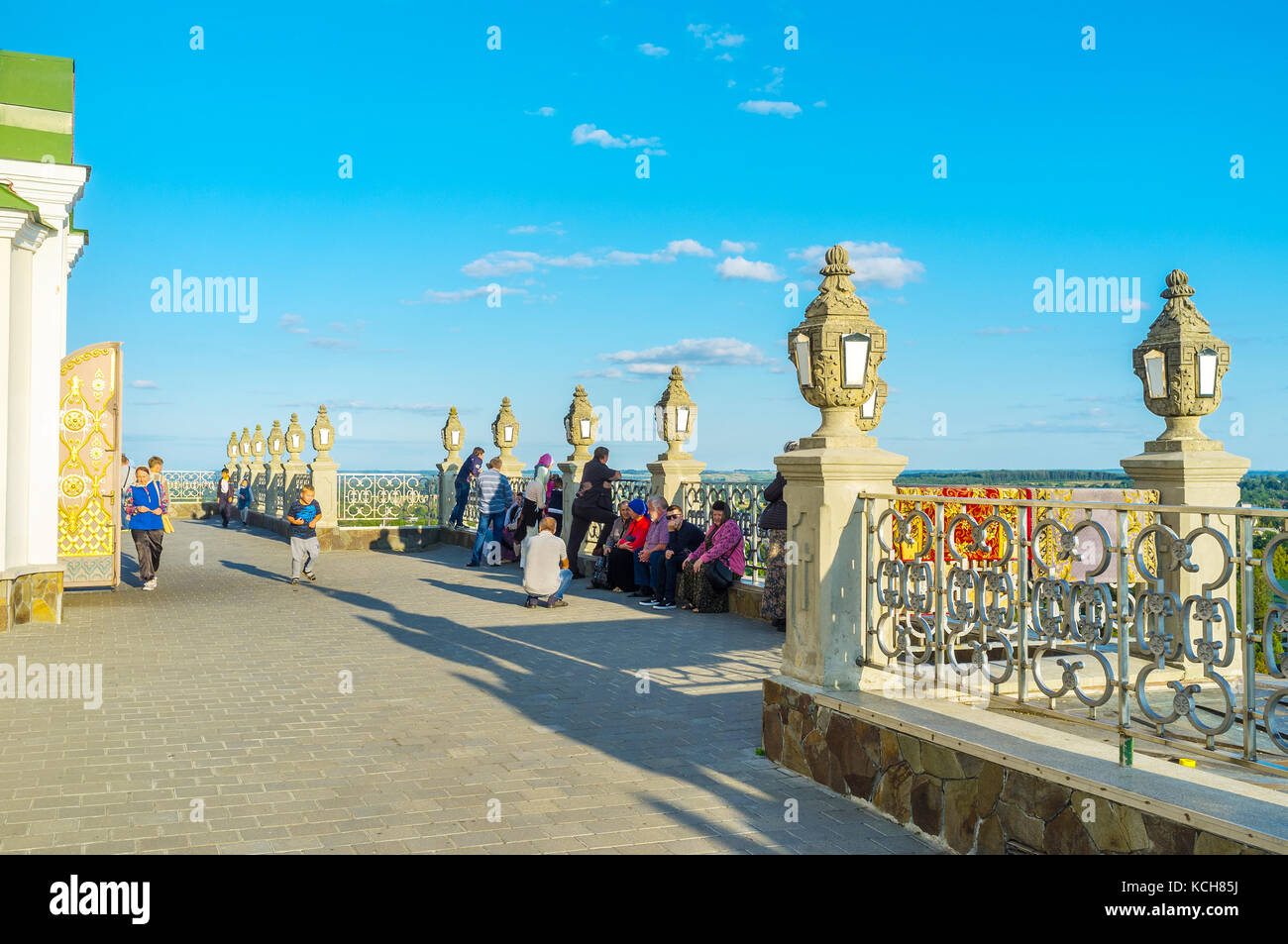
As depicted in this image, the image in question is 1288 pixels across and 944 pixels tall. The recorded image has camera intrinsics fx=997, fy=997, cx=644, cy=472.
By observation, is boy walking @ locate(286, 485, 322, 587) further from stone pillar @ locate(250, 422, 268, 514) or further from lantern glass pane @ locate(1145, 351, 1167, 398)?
stone pillar @ locate(250, 422, 268, 514)

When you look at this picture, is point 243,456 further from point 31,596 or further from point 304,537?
point 31,596

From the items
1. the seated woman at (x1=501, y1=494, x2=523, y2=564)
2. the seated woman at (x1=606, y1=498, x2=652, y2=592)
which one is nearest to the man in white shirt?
the seated woman at (x1=606, y1=498, x2=652, y2=592)

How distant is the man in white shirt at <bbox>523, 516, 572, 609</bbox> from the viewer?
497 inches

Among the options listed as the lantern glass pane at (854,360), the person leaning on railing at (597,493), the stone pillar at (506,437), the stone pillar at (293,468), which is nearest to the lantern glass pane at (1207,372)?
the lantern glass pane at (854,360)

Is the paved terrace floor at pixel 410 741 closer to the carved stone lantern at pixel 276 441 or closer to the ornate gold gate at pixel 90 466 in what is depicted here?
the ornate gold gate at pixel 90 466

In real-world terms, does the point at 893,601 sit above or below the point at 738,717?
above

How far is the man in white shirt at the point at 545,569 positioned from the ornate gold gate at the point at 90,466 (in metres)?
5.32

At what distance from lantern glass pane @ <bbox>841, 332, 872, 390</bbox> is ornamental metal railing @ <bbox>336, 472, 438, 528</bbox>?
18.9 metres

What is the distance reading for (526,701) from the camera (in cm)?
770

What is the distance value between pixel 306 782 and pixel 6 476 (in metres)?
7.52

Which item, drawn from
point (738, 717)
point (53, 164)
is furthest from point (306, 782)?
point (53, 164)

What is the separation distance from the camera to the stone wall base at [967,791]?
3850 millimetres

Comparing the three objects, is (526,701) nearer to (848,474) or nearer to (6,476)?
(848,474)
